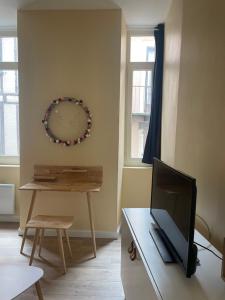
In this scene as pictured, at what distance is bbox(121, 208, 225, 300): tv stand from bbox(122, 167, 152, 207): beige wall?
5.14 ft

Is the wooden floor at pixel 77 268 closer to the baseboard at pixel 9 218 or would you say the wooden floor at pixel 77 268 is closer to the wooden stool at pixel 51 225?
the wooden stool at pixel 51 225

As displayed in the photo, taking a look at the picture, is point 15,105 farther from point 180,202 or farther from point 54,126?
point 180,202

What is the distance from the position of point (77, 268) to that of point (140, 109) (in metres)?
2.17

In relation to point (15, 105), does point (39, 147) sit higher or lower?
lower

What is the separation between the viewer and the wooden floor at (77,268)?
2.31 metres

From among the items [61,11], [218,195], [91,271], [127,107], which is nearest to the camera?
[218,195]

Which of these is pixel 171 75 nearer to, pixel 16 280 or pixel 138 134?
pixel 138 134

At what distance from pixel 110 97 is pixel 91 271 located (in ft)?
6.02

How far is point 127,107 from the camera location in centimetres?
382

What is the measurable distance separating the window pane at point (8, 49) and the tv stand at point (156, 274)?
281 cm

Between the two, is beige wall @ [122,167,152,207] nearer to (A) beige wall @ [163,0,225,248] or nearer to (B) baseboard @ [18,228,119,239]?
(B) baseboard @ [18,228,119,239]

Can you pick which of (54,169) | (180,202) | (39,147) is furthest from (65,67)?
(180,202)

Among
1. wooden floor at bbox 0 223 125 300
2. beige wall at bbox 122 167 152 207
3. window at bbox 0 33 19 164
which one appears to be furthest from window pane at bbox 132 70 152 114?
wooden floor at bbox 0 223 125 300

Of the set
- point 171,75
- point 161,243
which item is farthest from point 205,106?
point 171,75
